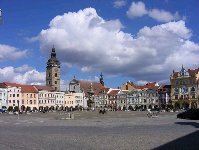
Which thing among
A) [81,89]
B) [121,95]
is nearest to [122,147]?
[121,95]

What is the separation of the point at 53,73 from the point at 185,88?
5638cm

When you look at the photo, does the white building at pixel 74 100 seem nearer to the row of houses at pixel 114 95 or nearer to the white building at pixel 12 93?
the row of houses at pixel 114 95

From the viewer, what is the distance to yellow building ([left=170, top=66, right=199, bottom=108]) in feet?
377

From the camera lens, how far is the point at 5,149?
44.6ft

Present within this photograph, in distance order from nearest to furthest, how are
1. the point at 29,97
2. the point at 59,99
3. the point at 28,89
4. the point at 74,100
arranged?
1. the point at 29,97
2. the point at 28,89
3. the point at 59,99
4. the point at 74,100

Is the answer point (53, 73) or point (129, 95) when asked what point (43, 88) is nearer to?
point (53, 73)

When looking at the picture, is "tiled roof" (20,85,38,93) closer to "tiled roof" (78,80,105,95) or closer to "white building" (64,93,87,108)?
"white building" (64,93,87,108)

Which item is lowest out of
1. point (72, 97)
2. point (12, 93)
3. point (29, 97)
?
point (29, 97)

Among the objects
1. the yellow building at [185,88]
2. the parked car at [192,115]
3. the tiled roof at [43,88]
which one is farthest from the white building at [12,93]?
the parked car at [192,115]

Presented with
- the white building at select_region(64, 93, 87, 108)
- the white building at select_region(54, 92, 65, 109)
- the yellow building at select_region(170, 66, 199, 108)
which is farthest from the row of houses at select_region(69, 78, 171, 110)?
the white building at select_region(54, 92, 65, 109)

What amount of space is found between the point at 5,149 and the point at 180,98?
109278mm

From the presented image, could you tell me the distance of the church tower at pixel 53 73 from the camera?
496ft

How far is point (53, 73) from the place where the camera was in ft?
497

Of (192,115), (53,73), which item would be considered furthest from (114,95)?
(192,115)
